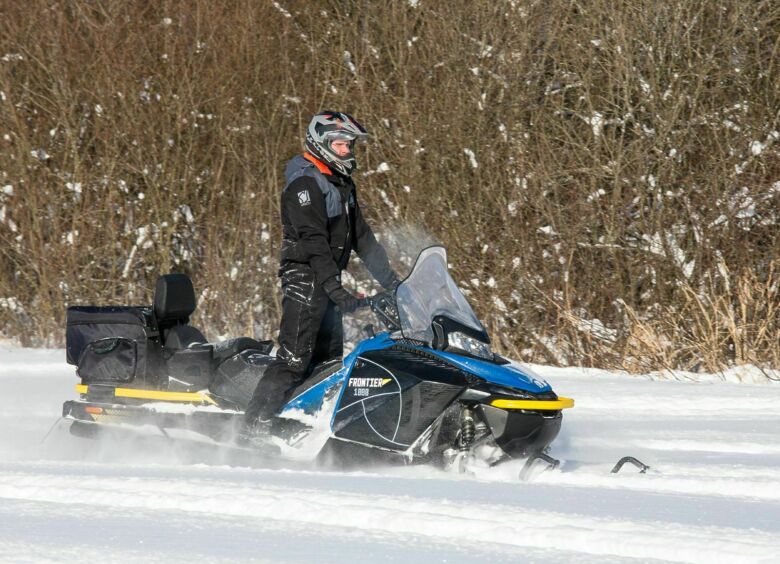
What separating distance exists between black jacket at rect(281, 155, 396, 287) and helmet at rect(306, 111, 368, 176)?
53mm

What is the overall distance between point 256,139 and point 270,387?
18.8ft

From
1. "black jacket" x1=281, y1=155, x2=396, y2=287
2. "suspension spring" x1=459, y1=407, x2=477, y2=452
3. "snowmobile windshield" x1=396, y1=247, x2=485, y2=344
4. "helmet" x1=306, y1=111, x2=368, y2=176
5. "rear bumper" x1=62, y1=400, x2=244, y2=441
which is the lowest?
"rear bumper" x1=62, y1=400, x2=244, y2=441

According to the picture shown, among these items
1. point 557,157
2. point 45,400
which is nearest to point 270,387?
point 45,400

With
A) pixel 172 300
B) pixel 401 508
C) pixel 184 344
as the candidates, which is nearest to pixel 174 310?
pixel 172 300

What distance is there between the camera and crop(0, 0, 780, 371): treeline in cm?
893

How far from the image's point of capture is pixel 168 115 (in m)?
10.3

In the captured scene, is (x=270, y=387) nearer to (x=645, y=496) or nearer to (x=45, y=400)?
(x=645, y=496)

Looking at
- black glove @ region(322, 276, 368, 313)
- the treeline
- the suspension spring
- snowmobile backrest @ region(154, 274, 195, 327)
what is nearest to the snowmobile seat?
snowmobile backrest @ region(154, 274, 195, 327)

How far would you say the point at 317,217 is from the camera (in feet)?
15.4

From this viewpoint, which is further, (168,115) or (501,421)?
(168,115)

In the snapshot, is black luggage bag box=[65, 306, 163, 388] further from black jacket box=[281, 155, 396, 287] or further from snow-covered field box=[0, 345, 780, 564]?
black jacket box=[281, 155, 396, 287]

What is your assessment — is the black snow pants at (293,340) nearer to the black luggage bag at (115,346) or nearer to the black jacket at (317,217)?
the black jacket at (317,217)

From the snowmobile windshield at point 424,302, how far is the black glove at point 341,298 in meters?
0.19

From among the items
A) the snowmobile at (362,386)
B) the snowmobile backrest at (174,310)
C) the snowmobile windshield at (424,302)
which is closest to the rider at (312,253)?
the snowmobile at (362,386)
